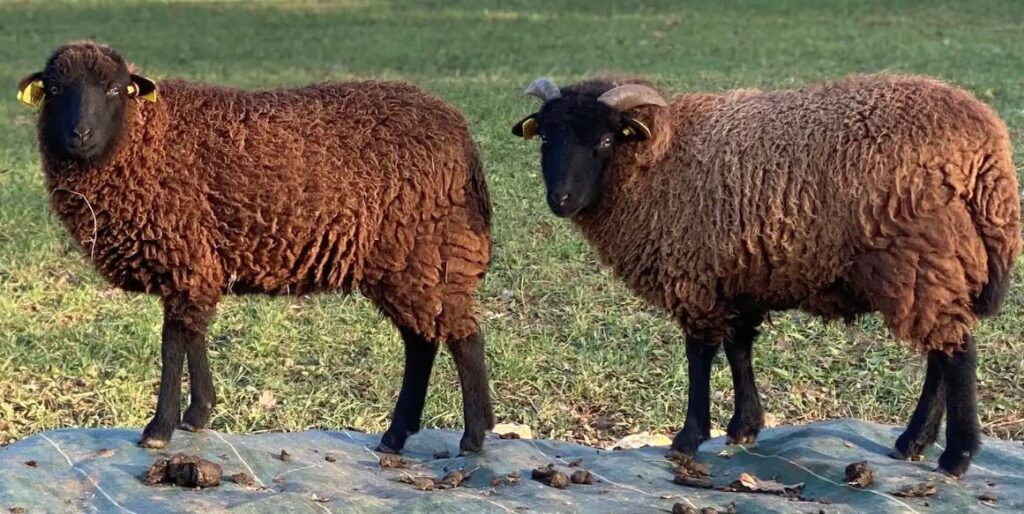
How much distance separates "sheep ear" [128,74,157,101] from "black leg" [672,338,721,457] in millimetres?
2975

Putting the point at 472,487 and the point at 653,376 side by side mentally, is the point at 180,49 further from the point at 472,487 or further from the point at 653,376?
the point at 472,487

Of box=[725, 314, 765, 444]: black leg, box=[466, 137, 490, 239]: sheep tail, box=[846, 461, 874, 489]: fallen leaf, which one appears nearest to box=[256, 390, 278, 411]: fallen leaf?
box=[466, 137, 490, 239]: sheep tail

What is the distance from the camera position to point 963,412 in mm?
5914

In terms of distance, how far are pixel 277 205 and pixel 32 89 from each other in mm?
1344

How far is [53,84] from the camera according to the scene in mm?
6102

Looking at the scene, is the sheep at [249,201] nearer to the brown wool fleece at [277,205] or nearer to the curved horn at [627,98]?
the brown wool fleece at [277,205]

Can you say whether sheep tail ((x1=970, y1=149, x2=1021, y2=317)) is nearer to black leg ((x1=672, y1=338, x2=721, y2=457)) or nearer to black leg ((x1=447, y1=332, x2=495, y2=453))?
black leg ((x1=672, y1=338, x2=721, y2=457))

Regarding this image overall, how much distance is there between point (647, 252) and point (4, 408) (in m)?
4.18

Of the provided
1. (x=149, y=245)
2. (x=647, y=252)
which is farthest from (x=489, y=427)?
(x=149, y=245)

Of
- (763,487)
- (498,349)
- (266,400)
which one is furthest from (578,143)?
(266,400)

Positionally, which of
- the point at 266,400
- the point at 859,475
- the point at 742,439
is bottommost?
the point at 266,400

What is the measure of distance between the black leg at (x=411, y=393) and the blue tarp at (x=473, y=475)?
0.11m

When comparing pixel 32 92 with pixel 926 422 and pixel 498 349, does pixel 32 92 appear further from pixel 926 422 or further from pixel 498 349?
pixel 926 422

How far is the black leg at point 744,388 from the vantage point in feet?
21.7
